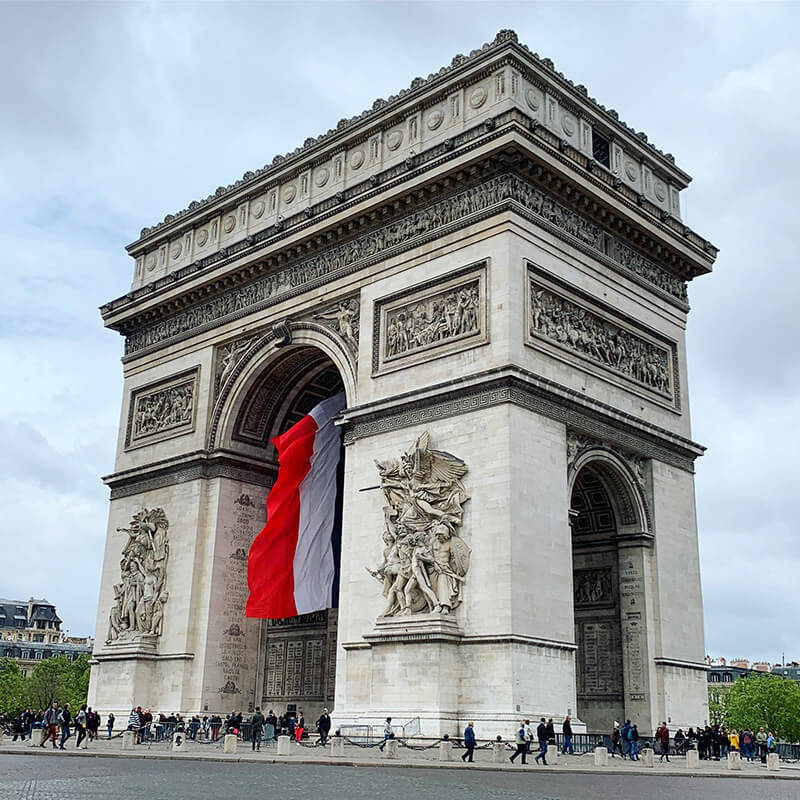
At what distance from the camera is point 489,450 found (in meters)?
23.3

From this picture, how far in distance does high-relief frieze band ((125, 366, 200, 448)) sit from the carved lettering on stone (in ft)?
19.1

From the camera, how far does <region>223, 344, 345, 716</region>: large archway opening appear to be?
30344 mm

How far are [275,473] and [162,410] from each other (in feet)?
13.9

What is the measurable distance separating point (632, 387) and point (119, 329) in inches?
699

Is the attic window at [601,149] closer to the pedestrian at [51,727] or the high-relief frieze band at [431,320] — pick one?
the high-relief frieze band at [431,320]

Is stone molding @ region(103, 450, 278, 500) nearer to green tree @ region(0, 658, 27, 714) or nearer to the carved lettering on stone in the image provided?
the carved lettering on stone

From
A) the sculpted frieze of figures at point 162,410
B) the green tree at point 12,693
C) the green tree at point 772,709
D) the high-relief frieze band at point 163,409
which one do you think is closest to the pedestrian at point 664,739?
the high-relief frieze band at point 163,409

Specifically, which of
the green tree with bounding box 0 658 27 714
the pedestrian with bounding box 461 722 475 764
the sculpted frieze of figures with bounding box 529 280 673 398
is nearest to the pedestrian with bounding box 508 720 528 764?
the pedestrian with bounding box 461 722 475 764

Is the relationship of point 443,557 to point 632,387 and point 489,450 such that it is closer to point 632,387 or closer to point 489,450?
point 489,450

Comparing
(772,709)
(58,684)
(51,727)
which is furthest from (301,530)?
(58,684)

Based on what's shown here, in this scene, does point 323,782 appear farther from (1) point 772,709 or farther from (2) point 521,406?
(1) point 772,709

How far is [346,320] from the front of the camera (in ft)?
92.0

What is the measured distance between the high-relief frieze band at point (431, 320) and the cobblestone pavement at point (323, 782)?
33.8ft

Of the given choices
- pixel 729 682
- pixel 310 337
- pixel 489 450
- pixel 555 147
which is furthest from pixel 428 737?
pixel 729 682
